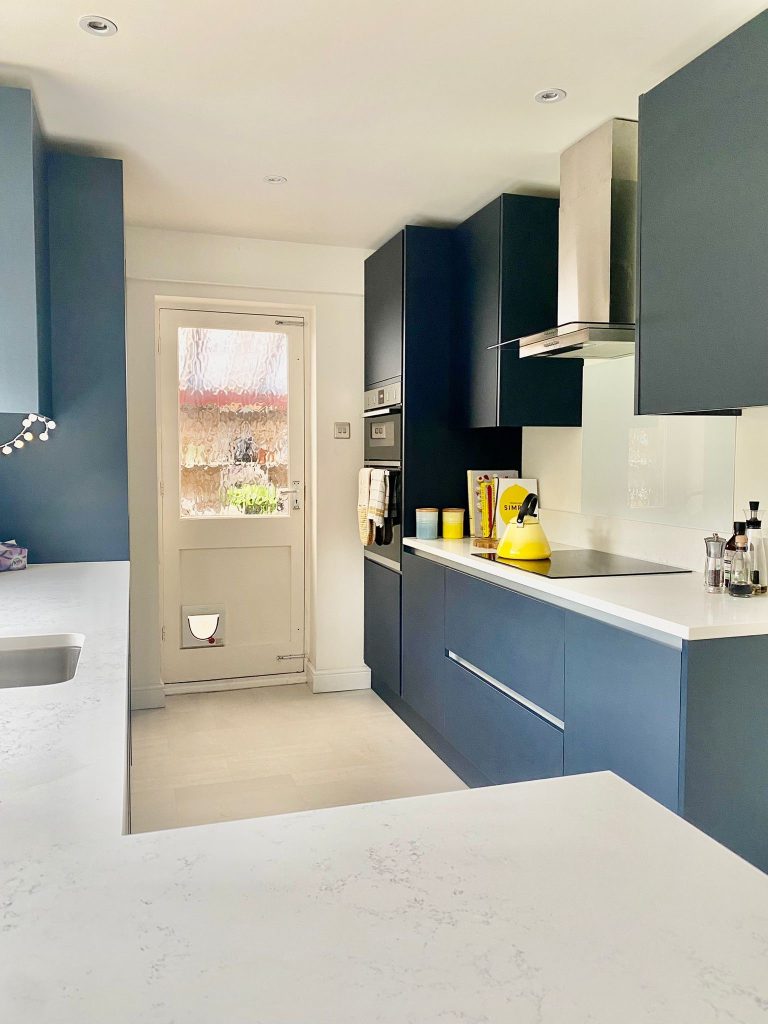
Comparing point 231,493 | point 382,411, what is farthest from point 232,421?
point 382,411

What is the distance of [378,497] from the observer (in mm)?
3875

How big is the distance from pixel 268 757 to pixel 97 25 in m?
2.68

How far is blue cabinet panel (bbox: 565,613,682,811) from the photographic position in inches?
74.9

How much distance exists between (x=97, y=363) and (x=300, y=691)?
7.01 ft

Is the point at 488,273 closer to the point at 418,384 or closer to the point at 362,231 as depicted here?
the point at 418,384

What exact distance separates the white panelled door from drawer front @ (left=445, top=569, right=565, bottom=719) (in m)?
1.49

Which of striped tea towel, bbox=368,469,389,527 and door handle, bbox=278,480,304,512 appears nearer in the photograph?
striped tea towel, bbox=368,469,389,527

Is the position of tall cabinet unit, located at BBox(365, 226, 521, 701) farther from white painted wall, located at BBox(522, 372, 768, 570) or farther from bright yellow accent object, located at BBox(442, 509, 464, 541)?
white painted wall, located at BBox(522, 372, 768, 570)

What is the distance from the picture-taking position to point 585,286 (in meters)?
2.76

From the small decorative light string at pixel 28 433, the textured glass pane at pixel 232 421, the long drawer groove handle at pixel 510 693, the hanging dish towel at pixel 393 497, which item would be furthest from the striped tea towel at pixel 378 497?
the small decorative light string at pixel 28 433

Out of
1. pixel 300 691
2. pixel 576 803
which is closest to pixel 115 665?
pixel 576 803

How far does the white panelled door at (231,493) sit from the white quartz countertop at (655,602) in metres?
1.79

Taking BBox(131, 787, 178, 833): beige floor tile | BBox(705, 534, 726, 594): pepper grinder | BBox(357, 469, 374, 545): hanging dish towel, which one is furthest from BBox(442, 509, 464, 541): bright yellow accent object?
BBox(131, 787, 178, 833): beige floor tile

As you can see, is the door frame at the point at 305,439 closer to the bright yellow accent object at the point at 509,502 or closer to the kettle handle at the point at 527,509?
the bright yellow accent object at the point at 509,502
